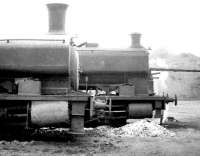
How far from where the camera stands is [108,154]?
22.4 ft

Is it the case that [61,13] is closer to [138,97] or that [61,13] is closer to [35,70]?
[35,70]

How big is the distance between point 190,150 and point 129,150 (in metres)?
1.29

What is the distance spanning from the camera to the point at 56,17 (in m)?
9.48

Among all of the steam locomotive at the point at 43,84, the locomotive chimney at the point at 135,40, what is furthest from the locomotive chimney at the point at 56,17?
the locomotive chimney at the point at 135,40

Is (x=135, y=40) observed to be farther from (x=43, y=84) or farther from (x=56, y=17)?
(x=43, y=84)

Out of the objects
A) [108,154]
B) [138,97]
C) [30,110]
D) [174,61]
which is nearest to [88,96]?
[30,110]

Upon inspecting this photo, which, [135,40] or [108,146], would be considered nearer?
[108,146]

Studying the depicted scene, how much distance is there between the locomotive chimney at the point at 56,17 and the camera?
30.6ft

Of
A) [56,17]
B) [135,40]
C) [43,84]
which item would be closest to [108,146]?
[43,84]

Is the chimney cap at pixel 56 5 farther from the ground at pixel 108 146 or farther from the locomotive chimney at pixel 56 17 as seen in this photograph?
the ground at pixel 108 146

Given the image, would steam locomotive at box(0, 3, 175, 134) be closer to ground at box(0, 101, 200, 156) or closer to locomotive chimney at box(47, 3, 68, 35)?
locomotive chimney at box(47, 3, 68, 35)

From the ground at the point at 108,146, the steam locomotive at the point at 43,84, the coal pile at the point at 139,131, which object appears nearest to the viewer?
the ground at the point at 108,146

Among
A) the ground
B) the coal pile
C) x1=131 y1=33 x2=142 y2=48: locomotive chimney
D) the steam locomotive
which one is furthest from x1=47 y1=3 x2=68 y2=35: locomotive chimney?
x1=131 y1=33 x2=142 y2=48: locomotive chimney

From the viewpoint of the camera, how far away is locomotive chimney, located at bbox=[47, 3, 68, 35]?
931 centimetres
